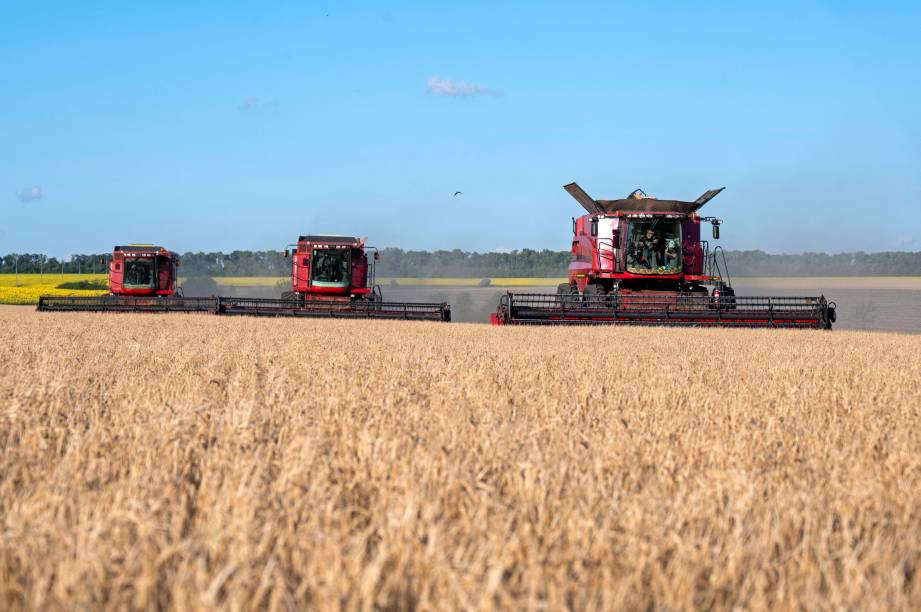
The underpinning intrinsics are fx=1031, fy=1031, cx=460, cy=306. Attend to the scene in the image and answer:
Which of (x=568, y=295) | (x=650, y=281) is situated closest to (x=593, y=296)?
(x=568, y=295)

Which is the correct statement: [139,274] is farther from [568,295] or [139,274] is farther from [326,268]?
[568,295]

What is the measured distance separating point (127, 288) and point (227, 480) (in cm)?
2489

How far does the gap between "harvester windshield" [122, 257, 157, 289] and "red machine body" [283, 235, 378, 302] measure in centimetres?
490

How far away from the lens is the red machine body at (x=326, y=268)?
24.1 m

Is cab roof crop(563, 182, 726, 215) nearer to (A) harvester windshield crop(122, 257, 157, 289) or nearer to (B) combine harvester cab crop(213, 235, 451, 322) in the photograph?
(B) combine harvester cab crop(213, 235, 451, 322)

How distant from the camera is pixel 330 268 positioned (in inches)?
953

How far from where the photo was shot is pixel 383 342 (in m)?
12.3

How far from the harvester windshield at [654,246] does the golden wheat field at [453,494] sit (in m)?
12.4

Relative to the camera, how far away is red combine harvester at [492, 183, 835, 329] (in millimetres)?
18656

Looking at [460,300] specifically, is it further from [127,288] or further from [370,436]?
[370,436]

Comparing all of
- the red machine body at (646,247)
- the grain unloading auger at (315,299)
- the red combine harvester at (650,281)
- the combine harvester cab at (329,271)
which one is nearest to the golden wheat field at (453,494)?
the red combine harvester at (650,281)

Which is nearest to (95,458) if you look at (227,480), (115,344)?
(227,480)

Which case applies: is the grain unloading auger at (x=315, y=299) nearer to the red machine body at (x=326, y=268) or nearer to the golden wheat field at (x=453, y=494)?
the red machine body at (x=326, y=268)

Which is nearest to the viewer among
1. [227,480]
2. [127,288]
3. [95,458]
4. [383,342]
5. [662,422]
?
[227,480]
